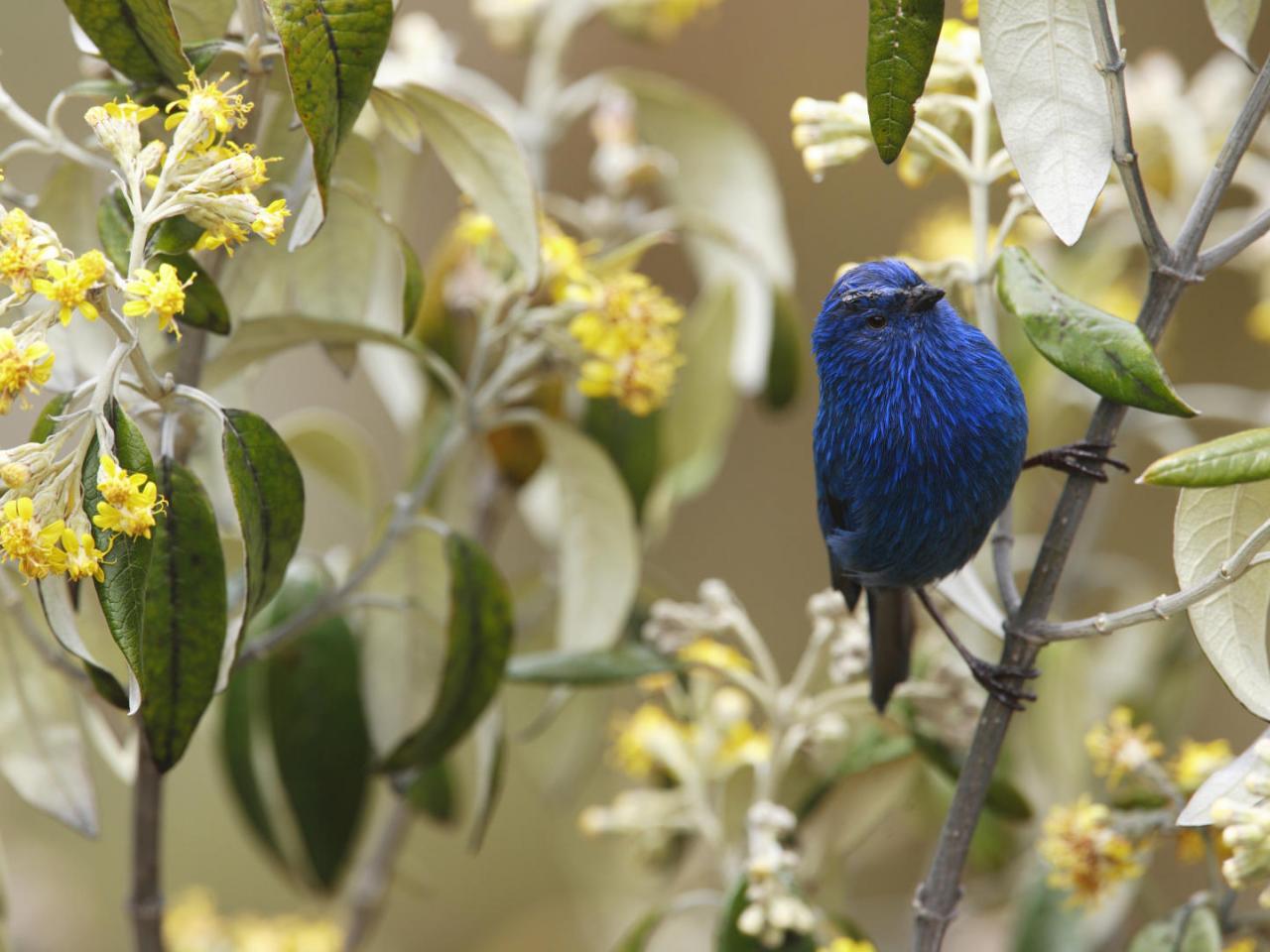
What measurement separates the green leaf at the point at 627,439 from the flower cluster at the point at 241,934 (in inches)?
29.2

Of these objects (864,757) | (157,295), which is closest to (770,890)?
(864,757)

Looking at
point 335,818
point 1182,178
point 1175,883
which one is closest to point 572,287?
point 335,818

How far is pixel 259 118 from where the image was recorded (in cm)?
128

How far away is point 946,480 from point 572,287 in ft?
1.52

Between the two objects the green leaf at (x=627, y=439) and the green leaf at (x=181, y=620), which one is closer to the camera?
the green leaf at (x=181, y=620)

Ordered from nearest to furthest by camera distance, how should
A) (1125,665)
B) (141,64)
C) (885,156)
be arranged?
(885,156), (141,64), (1125,665)

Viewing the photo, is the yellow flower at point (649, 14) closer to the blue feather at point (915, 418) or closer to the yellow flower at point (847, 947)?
the blue feather at point (915, 418)

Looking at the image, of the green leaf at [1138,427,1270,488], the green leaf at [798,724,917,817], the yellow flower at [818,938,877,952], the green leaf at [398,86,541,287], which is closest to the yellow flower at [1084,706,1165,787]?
the green leaf at [798,724,917,817]

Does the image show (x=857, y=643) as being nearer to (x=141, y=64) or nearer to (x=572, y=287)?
(x=572, y=287)

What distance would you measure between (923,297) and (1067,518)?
26 centimetres

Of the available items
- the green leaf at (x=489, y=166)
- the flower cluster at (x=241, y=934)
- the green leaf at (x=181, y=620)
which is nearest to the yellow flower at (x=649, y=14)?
the green leaf at (x=489, y=166)

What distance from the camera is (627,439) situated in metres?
1.81

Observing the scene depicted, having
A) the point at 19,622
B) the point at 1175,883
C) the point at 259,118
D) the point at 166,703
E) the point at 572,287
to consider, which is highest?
the point at 259,118

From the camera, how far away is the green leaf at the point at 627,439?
5.90ft
